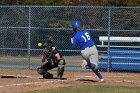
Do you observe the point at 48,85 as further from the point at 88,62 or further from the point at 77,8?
the point at 77,8

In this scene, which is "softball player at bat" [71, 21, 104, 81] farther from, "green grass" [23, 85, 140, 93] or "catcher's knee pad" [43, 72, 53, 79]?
"catcher's knee pad" [43, 72, 53, 79]

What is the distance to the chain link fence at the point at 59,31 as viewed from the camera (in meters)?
22.2

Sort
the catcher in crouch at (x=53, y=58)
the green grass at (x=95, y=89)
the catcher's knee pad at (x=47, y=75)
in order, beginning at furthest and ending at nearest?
the catcher's knee pad at (x=47, y=75)
the catcher in crouch at (x=53, y=58)
the green grass at (x=95, y=89)

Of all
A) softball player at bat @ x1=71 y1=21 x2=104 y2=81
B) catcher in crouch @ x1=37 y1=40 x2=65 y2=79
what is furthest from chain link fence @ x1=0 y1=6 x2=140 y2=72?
softball player at bat @ x1=71 y1=21 x2=104 y2=81

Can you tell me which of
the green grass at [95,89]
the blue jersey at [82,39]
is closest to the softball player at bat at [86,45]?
the blue jersey at [82,39]

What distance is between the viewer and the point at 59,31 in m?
23.6

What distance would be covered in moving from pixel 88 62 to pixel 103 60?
585 cm

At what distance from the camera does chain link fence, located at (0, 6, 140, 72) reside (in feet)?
72.7

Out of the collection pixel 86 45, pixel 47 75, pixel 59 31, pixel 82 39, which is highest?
pixel 59 31

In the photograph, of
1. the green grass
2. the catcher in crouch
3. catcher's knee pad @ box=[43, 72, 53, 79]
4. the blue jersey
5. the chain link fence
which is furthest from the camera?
the chain link fence

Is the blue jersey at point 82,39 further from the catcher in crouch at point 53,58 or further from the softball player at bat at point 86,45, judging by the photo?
the catcher in crouch at point 53,58

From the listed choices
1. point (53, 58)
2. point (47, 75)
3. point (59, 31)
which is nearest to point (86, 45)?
point (53, 58)

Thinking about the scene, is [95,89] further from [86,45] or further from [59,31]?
[59,31]

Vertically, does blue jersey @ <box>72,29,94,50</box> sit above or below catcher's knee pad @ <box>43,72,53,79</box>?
above
